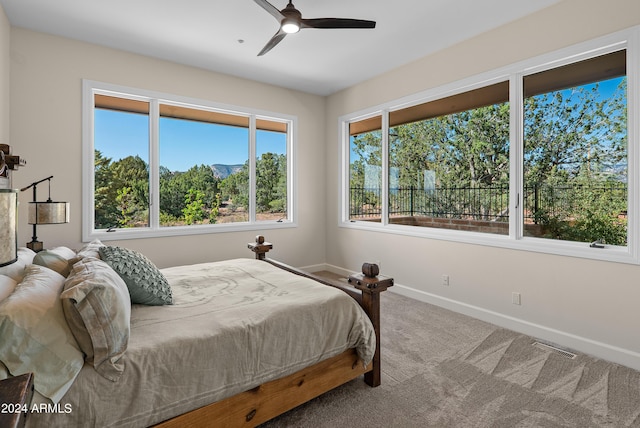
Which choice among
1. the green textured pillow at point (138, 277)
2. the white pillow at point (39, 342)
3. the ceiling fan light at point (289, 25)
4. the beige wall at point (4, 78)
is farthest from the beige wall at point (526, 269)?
the beige wall at point (4, 78)

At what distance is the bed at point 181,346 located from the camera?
128 cm

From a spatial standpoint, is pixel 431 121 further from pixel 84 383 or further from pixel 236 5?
pixel 84 383

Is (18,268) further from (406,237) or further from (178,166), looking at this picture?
→ (406,237)

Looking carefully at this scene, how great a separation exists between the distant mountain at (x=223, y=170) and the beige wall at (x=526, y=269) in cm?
221

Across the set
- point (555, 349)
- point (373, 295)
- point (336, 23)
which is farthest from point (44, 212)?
point (555, 349)

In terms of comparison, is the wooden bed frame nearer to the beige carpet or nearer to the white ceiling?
the beige carpet

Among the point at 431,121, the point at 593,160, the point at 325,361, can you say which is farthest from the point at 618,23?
the point at 325,361

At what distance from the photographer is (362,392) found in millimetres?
2170

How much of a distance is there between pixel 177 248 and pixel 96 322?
295cm

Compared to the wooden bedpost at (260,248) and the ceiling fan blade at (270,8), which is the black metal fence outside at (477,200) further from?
the ceiling fan blade at (270,8)

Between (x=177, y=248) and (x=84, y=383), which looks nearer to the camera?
(x=84, y=383)

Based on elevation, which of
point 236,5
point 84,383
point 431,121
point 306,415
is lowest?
point 306,415

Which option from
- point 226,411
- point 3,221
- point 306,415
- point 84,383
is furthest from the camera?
point 306,415

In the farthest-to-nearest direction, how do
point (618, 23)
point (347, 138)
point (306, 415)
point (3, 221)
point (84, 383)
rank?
point (347, 138)
point (618, 23)
point (306, 415)
point (84, 383)
point (3, 221)
